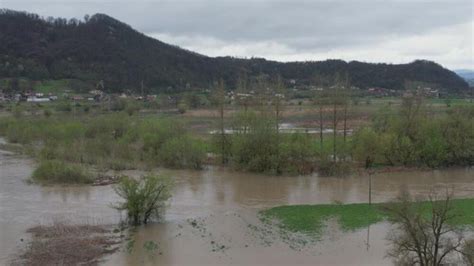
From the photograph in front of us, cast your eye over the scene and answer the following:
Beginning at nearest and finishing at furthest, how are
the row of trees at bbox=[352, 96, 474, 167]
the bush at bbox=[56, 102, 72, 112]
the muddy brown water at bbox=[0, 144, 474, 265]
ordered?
the muddy brown water at bbox=[0, 144, 474, 265]
the row of trees at bbox=[352, 96, 474, 167]
the bush at bbox=[56, 102, 72, 112]

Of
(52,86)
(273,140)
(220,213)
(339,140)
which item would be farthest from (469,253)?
(52,86)

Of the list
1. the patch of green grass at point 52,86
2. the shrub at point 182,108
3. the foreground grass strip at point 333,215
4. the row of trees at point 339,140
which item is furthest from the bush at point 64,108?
the foreground grass strip at point 333,215

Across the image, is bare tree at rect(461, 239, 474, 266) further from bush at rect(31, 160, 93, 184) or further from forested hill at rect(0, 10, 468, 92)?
forested hill at rect(0, 10, 468, 92)

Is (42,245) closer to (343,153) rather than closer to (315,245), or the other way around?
(315,245)

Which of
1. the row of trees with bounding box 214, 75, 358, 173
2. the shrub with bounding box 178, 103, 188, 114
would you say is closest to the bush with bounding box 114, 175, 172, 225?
the row of trees with bounding box 214, 75, 358, 173

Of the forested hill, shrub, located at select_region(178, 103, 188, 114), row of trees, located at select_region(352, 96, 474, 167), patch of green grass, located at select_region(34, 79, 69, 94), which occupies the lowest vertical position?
row of trees, located at select_region(352, 96, 474, 167)

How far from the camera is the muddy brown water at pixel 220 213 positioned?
75.0 feet

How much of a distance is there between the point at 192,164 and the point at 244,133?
228 inches

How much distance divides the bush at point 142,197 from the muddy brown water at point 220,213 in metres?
0.97

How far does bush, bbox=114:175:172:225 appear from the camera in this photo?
2722 cm

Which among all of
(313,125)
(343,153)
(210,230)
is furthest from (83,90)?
(210,230)

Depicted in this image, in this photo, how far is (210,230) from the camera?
26.9 m

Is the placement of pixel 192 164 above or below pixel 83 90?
below

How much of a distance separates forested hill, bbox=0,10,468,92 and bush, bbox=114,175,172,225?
325 ft
